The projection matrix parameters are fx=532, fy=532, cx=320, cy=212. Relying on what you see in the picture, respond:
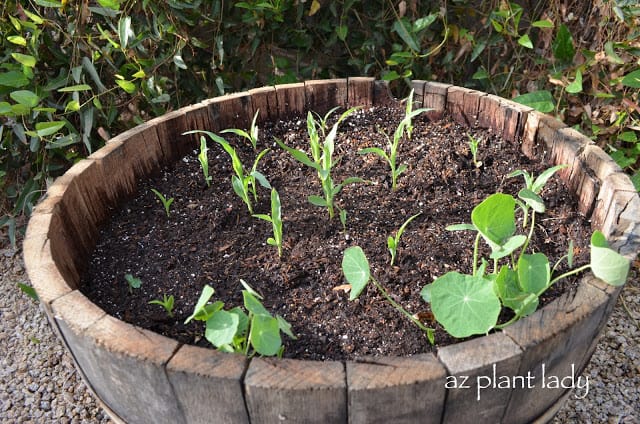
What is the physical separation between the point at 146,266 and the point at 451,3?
1.70 meters

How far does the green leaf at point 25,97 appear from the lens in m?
1.62

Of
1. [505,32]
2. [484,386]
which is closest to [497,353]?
[484,386]

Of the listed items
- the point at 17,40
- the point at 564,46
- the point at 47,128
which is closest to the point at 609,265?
the point at 564,46

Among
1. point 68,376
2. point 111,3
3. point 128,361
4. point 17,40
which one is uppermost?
point 111,3

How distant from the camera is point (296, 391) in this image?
81 centimetres

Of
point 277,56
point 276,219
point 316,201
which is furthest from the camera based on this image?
point 277,56

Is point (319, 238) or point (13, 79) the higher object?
point (13, 79)

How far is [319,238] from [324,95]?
722 mm

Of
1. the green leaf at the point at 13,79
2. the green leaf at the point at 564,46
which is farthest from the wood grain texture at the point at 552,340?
the green leaf at the point at 13,79

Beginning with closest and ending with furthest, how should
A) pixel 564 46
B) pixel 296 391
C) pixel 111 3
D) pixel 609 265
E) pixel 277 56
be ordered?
pixel 296 391 → pixel 609 265 → pixel 111 3 → pixel 564 46 → pixel 277 56

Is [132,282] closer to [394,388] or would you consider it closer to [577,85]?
[394,388]

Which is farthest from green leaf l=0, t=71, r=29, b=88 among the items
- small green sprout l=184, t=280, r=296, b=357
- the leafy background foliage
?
small green sprout l=184, t=280, r=296, b=357

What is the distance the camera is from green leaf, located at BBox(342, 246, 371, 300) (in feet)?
3.30

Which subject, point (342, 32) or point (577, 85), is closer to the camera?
point (577, 85)
